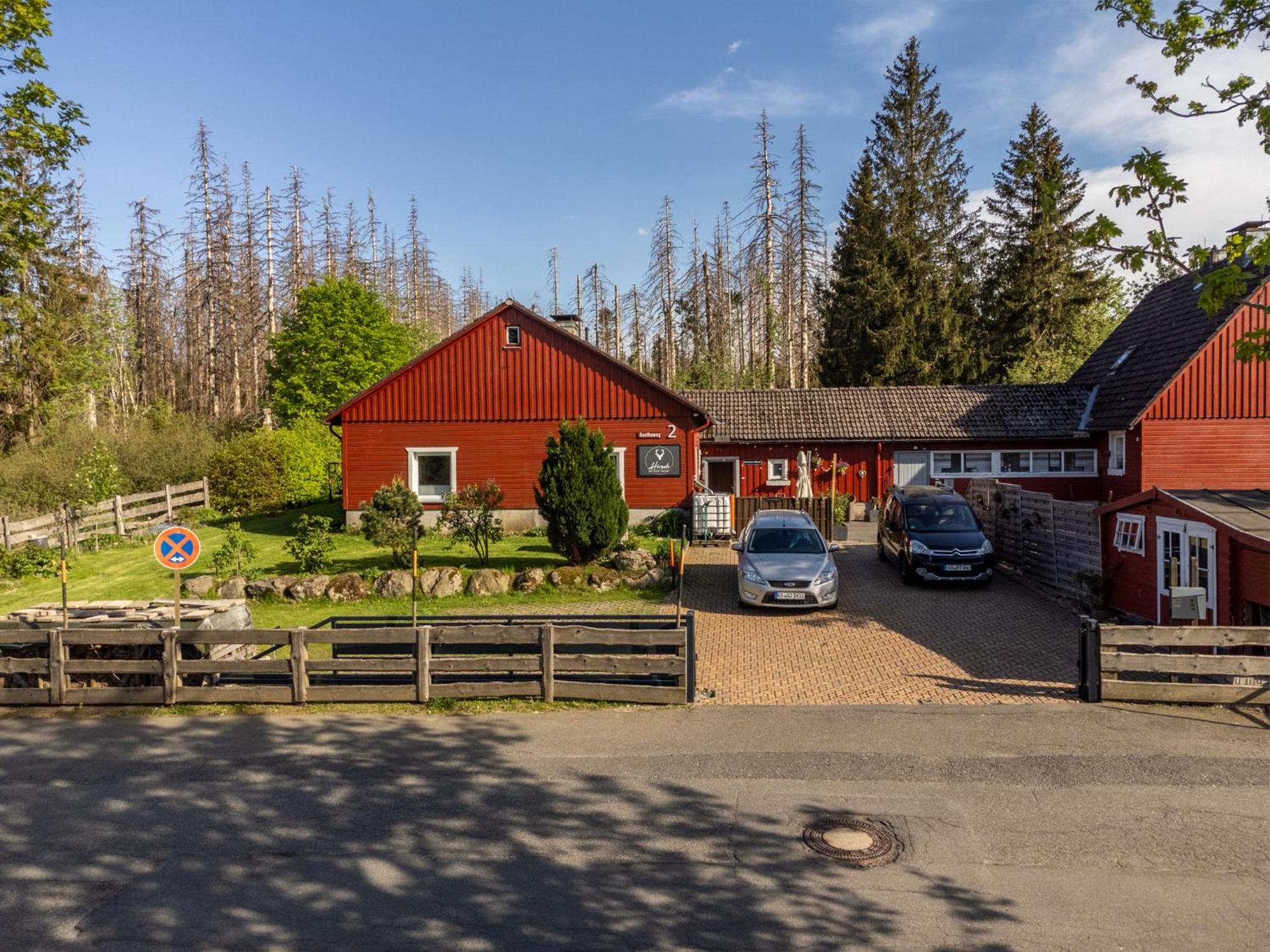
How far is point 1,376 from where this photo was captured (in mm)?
20844

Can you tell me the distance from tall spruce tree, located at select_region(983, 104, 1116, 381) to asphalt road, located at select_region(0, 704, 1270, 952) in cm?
3621

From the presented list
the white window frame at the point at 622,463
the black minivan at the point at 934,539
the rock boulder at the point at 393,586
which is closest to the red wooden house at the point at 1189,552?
the black minivan at the point at 934,539

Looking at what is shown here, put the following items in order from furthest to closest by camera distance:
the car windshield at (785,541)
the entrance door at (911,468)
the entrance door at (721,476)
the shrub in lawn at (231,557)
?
the entrance door at (721,476)
the entrance door at (911,468)
the shrub in lawn at (231,557)
the car windshield at (785,541)

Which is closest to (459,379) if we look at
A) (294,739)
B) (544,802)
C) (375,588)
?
(375,588)

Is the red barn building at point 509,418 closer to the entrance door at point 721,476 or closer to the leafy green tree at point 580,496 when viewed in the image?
the entrance door at point 721,476

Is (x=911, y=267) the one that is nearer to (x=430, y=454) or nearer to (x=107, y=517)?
(x=430, y=454)

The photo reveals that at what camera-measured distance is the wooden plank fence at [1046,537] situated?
581 inches

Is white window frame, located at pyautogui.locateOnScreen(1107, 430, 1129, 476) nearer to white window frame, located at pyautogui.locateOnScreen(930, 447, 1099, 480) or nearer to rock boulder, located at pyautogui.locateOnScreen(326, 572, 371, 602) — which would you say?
white window frame, located at pyautogui.locateOnScreen(930, 447, 1099, 480)

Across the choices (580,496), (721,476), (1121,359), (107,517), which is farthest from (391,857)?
(1121,359)

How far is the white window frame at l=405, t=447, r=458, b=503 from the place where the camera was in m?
25.5

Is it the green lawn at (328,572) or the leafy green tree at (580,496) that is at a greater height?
the leafy green tree at (580,496)

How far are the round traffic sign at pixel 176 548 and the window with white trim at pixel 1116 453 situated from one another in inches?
946

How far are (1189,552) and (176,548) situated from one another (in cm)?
1413

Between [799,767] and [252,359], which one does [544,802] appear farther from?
[252,359]
